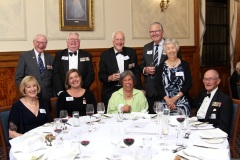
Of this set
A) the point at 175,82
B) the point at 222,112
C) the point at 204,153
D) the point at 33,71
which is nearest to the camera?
the point at 204,153

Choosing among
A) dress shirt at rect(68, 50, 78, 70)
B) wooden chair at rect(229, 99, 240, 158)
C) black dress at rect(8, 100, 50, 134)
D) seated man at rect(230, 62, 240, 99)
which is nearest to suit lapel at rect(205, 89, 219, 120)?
wooden chair at rect(229, 99, 240, 158)

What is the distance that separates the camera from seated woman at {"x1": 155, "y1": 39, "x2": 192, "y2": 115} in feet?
12.9

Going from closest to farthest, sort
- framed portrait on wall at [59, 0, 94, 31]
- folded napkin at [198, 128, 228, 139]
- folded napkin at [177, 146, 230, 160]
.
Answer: folded napkin at [177, 146, 230, 160]
folded napkin at [198, 128, 228, 139]
framed portrait on wall at [59, 0, 94, 31]

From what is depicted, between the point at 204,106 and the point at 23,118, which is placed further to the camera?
the point at 204,106

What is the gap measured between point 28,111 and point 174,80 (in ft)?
5.82

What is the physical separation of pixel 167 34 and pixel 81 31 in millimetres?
Result: 2188

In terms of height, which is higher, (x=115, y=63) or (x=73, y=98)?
(x=115, y=63)

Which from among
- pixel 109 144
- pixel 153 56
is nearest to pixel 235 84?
pixel 153 56

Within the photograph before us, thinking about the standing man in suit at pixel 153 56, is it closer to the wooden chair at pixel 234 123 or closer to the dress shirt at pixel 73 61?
the dress shirt at pixel 73 61

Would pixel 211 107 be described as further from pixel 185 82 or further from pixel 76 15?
pixel 76 15

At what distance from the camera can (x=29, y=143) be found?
2369mm

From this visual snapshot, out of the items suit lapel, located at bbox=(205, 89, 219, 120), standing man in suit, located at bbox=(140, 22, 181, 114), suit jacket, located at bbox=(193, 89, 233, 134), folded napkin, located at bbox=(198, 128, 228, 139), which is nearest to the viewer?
folded napkin, located at bbox=(198, 128, 228, 139)

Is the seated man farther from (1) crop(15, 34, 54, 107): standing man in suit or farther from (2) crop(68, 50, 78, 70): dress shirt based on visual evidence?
(1) crop(15, 34, 54, 107): standing man in suit

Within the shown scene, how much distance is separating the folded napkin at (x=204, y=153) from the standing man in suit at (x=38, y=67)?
263 cm
